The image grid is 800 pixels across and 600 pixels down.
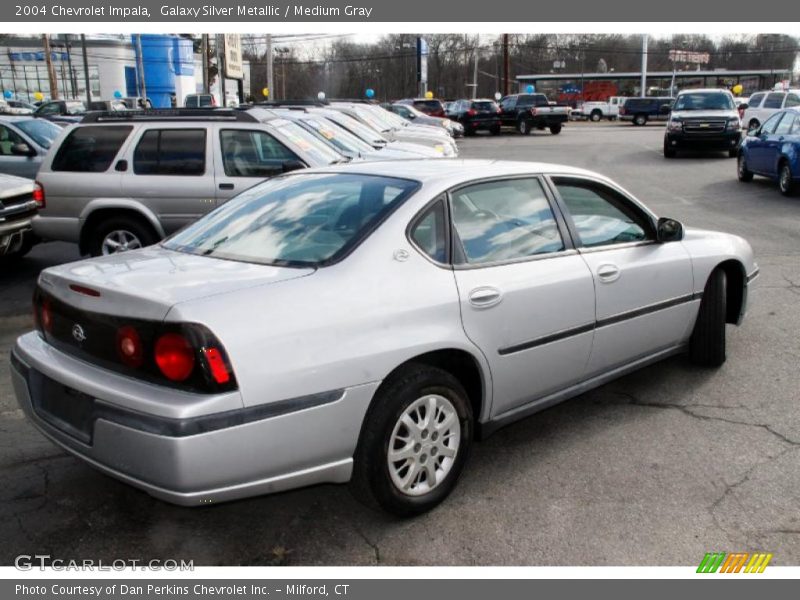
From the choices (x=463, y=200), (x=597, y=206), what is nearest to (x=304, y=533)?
(x=463, y=200)

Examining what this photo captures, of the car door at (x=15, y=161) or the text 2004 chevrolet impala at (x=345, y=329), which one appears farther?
the car door at (x=15, y=161)

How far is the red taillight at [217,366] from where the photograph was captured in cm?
274

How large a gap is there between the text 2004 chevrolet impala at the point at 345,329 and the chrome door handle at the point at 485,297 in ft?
0.04

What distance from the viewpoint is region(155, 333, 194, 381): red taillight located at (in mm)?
2770

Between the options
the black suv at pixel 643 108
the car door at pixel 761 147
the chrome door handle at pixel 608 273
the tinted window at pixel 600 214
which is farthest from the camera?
the black suv at pixel 643 108

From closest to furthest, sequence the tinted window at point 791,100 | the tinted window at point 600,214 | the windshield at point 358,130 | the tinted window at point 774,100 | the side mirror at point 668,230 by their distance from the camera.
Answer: the tinted window at point 600,214
the side mirror at point 668,230
the windshield at point 358,130
the tinted window at point 791,100
the tinted window at point 774,100

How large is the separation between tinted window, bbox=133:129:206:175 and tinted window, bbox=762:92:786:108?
28.0 m

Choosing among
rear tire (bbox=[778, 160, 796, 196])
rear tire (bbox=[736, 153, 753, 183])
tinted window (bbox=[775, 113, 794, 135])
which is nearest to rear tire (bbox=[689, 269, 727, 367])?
rear tire (bbox=[778, 160, 796, 196])

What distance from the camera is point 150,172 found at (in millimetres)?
7891

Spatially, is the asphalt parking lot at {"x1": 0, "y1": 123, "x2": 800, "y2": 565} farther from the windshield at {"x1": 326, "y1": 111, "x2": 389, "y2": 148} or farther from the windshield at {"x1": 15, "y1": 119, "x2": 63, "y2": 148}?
the windshield at {"x1": 15, "y1": 119, "x2": 63, "y2": 148}

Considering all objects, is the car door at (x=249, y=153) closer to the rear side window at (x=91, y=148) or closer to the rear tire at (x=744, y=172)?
the rear side window at (x=91, y=148)

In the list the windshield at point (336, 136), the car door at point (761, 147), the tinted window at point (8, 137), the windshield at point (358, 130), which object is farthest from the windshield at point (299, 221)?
the car door at point (761, 147)

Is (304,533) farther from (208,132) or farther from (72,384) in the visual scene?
(208,132)
